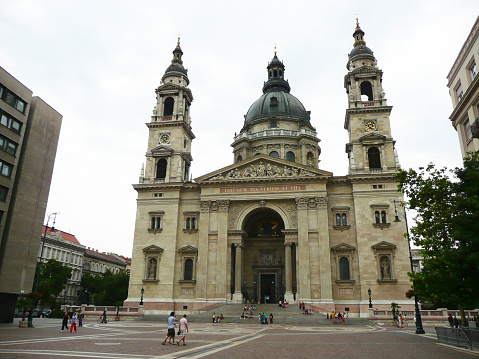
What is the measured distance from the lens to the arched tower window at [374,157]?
47875mm

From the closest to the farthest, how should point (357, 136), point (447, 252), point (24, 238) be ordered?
point (447, 252)
point (24, 238)
point (357, 136)

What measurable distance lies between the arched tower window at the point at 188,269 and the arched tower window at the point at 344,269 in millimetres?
17252

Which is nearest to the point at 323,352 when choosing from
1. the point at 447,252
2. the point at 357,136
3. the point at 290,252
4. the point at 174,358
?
the point at 174,358

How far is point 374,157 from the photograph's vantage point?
48312 mm

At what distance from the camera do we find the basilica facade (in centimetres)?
4272

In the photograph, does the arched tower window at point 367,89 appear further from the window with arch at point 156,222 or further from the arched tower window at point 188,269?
the arched tower window at point 188,269

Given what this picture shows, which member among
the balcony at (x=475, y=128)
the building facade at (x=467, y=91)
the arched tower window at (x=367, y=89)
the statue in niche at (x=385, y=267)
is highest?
the arched tower window at (x=367, y=89)

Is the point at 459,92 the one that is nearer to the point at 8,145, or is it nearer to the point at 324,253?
the point at 324,253

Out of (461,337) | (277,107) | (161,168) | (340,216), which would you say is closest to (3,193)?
(161,168)

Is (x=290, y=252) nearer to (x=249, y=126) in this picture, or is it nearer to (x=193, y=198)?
(x=193, y=198)

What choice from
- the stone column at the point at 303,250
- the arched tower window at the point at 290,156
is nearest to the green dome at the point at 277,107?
the arched tower window at the point at 290,156

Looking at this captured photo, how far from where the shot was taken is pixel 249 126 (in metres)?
66.1

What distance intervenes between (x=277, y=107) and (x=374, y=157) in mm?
22385

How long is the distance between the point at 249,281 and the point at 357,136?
2252 centimetres
